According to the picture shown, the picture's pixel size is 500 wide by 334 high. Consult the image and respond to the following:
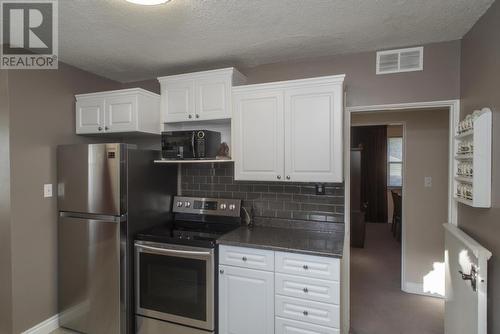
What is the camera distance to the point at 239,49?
7.86ft

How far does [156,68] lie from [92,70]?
69 centimetres

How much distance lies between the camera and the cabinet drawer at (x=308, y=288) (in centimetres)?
192

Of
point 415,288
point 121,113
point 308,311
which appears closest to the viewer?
point 308,311

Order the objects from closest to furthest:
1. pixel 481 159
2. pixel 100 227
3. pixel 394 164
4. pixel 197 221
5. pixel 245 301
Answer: pixel 481 159 < pixel 245 301 < pixel 100 227 < pixel 197 221 < pixel 394 164

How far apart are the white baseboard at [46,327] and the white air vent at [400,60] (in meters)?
3.62

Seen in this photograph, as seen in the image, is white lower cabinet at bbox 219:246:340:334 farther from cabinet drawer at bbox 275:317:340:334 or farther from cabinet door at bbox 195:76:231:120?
cabinet door at bbox 195:76:231:120

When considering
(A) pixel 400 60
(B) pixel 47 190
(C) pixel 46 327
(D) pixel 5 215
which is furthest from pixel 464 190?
(C) pixel 46 327

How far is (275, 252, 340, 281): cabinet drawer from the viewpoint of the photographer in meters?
1.93

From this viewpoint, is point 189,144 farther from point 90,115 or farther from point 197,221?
point 90,115

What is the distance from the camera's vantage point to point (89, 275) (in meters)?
2.47

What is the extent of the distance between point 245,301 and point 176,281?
0.60m

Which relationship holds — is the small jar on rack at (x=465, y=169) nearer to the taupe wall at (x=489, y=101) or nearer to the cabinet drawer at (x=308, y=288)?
the taupe wall at (x=489, y=101)

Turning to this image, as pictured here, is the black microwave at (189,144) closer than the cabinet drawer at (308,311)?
No

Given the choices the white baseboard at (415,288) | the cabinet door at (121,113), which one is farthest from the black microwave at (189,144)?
the white baseboard at (415,288)
